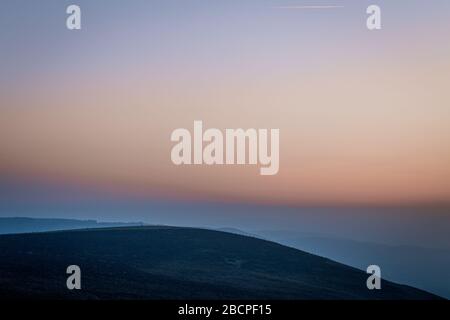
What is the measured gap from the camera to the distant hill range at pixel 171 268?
30.5 m

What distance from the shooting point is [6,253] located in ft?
126

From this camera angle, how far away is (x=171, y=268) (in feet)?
131

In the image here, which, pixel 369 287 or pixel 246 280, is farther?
pixel 369 287

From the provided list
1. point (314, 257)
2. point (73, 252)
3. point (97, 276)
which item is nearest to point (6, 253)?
point (73, 252)

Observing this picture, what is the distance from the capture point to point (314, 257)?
5138cm

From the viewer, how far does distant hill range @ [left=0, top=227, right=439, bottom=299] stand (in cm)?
3052

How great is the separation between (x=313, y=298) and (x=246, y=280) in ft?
19.2
